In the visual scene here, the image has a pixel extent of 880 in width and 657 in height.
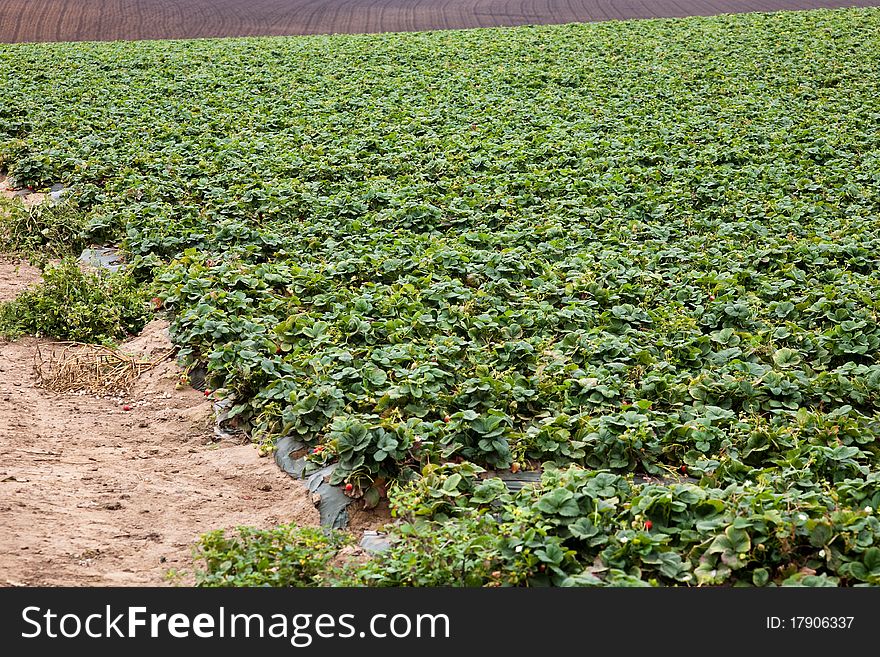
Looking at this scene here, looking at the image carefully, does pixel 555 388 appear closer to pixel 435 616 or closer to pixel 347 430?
pixel 347 430

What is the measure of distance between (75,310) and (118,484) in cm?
201

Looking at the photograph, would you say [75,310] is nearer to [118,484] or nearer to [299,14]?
[118,484]

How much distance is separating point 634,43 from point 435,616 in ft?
43.9

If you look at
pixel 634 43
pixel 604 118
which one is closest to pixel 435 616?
pixel 604 118

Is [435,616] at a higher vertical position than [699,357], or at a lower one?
lower

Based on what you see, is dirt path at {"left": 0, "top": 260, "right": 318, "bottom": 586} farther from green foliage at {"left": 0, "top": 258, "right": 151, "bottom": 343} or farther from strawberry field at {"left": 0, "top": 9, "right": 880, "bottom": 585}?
green foliage at {"left": 0, "top": 258, "right": 151, "bottom": 343}

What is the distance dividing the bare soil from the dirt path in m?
A: 14.4

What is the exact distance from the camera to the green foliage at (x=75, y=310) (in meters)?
5.55

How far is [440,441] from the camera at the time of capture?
3.94m

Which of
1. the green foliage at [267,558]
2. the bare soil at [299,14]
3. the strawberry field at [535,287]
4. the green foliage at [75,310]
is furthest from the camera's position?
the bare soil at [299,14]

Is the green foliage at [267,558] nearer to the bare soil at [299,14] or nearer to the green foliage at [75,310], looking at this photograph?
the green foliage at [75,310]

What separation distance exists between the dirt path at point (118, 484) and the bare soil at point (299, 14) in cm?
1444

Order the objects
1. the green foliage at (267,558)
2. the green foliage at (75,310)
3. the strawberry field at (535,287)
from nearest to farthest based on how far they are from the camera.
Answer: the green foliage at (267,558) → the strawberry field at (535,287) → the green foliage at (75,310)

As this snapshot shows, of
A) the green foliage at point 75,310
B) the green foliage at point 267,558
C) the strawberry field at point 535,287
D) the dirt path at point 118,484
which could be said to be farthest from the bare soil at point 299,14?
the green foliage at point 267,558
